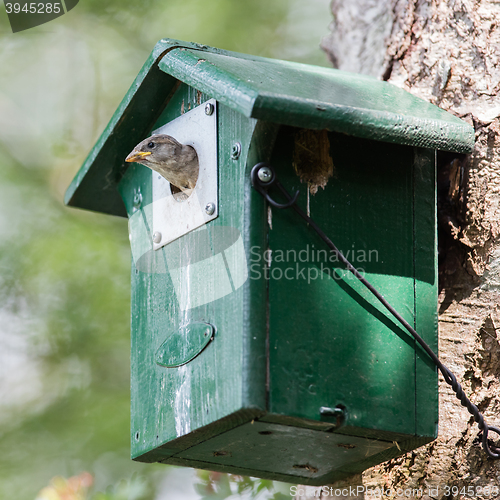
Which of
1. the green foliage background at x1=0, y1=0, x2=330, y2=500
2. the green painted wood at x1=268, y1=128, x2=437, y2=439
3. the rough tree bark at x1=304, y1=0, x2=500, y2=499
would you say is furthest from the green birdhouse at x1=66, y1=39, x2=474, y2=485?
the green foliage background at x1=0, y1=0, x2=330, y2=500

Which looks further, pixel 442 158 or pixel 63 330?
pixel 63 330

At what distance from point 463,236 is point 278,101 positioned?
44.0 inches

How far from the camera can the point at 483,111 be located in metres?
3.16

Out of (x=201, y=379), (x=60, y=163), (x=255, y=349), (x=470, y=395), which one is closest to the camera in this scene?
(x=255, y=349)

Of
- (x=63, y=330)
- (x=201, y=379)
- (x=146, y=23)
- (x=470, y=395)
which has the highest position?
(x=146, y=23)

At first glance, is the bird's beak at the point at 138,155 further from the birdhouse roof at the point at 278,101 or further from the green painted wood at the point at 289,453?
the green painted wood at the point at 289,453

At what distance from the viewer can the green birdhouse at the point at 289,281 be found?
2.30 meters

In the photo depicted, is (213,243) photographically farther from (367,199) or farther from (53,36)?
(53,36)

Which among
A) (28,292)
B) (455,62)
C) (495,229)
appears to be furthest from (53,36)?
(495,229)

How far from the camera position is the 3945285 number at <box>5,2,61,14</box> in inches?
254

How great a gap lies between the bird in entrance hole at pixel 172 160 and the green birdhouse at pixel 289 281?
0.03m

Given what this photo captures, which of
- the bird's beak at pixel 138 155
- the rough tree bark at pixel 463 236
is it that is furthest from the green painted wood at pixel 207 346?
the rough tree bark at pixel 463 236

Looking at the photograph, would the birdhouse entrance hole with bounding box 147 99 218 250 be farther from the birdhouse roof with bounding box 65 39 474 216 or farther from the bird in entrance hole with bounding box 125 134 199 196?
the birdhouse roof with bounding box 65 39 474 216

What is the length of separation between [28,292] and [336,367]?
3.81 meters
